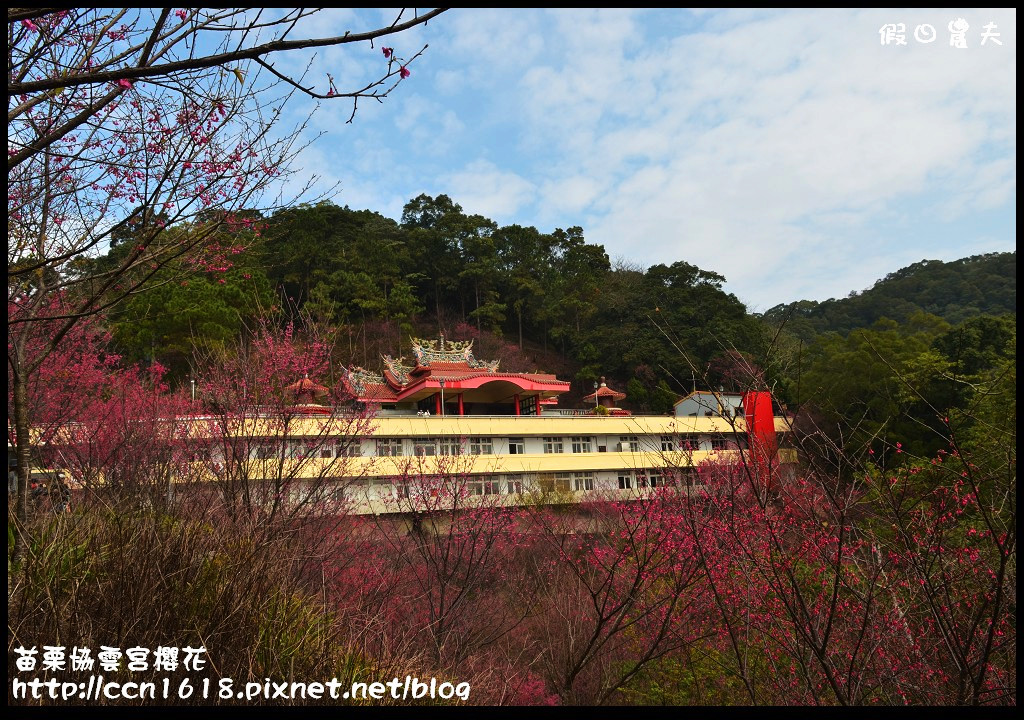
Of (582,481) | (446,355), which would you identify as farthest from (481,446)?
(446,355)

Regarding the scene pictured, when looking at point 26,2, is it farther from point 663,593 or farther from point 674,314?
point 674,314

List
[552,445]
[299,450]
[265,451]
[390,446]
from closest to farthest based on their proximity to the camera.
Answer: [265,451] → [299,450] → [390,446] → [552,445]

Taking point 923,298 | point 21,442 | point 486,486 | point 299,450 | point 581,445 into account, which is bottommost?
point 486,486

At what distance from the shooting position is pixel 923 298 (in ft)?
109

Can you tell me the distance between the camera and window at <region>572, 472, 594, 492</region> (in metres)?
19.3

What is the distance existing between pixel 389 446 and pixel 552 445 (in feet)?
16.4

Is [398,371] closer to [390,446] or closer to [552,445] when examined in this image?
[390,446]

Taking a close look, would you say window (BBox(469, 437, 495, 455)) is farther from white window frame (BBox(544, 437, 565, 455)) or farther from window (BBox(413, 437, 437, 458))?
white window frame (BBox(544, 437, 565, 455))

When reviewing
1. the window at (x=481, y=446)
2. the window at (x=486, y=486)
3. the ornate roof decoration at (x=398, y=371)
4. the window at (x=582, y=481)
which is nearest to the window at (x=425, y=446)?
the window at (x=481, y=446)

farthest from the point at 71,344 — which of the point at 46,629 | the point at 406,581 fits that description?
the point at 46,629

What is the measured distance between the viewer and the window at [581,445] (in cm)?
2006

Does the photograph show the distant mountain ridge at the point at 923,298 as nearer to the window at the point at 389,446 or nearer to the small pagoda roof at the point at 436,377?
the small pagoda roof at the point at 436,377

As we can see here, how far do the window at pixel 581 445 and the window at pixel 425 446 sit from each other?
4.34 m

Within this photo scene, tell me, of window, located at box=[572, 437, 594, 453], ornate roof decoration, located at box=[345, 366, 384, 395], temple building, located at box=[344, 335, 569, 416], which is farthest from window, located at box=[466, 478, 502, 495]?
ornate roof decoration, located at box=[345, 366, 384, 395]
